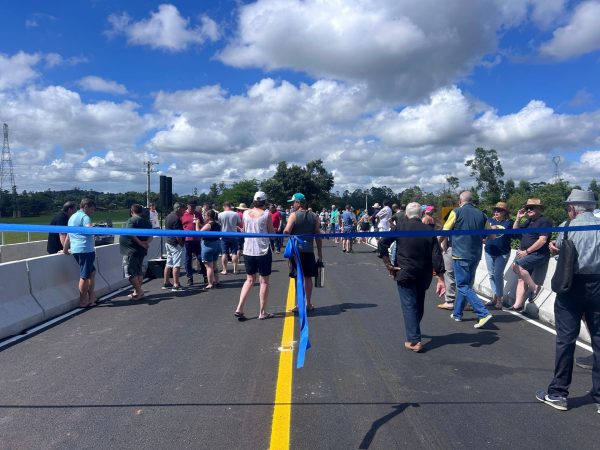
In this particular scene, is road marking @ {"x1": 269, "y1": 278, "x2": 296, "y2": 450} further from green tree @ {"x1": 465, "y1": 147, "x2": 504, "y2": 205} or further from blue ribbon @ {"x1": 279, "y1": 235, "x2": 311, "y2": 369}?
green tree @ {"x1": 465, "y1": 147, "x2": 504, "y2": 205}

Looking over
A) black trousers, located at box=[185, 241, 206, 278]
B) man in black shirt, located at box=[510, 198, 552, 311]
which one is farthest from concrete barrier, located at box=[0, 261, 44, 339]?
man in black shirt, located at box=[510, 198, 552, 311]

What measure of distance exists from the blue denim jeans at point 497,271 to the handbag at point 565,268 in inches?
167

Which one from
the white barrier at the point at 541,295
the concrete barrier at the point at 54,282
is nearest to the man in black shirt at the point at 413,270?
the white barrier at the point at 541,295

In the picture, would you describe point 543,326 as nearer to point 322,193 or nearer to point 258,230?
point 258,230

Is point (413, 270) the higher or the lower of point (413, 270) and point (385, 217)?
the lower

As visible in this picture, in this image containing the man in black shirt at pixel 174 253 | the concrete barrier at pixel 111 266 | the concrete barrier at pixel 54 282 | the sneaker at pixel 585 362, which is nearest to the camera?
the sneaker at pixel 585 362

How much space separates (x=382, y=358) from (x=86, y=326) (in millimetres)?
4462

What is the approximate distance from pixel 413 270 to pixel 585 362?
2.11 metres

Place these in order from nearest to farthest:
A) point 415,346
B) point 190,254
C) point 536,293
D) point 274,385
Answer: point 274,385, point 415,346, point 536,293, point 190,254

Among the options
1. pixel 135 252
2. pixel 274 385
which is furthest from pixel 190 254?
pixel 274 385

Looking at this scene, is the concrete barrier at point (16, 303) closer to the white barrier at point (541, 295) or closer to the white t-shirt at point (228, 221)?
the white t-shirt at point (228, 221)

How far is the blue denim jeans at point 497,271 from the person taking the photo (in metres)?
8.44

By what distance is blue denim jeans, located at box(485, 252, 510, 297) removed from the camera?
8438 mm

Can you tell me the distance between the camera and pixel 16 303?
727 centimetres
